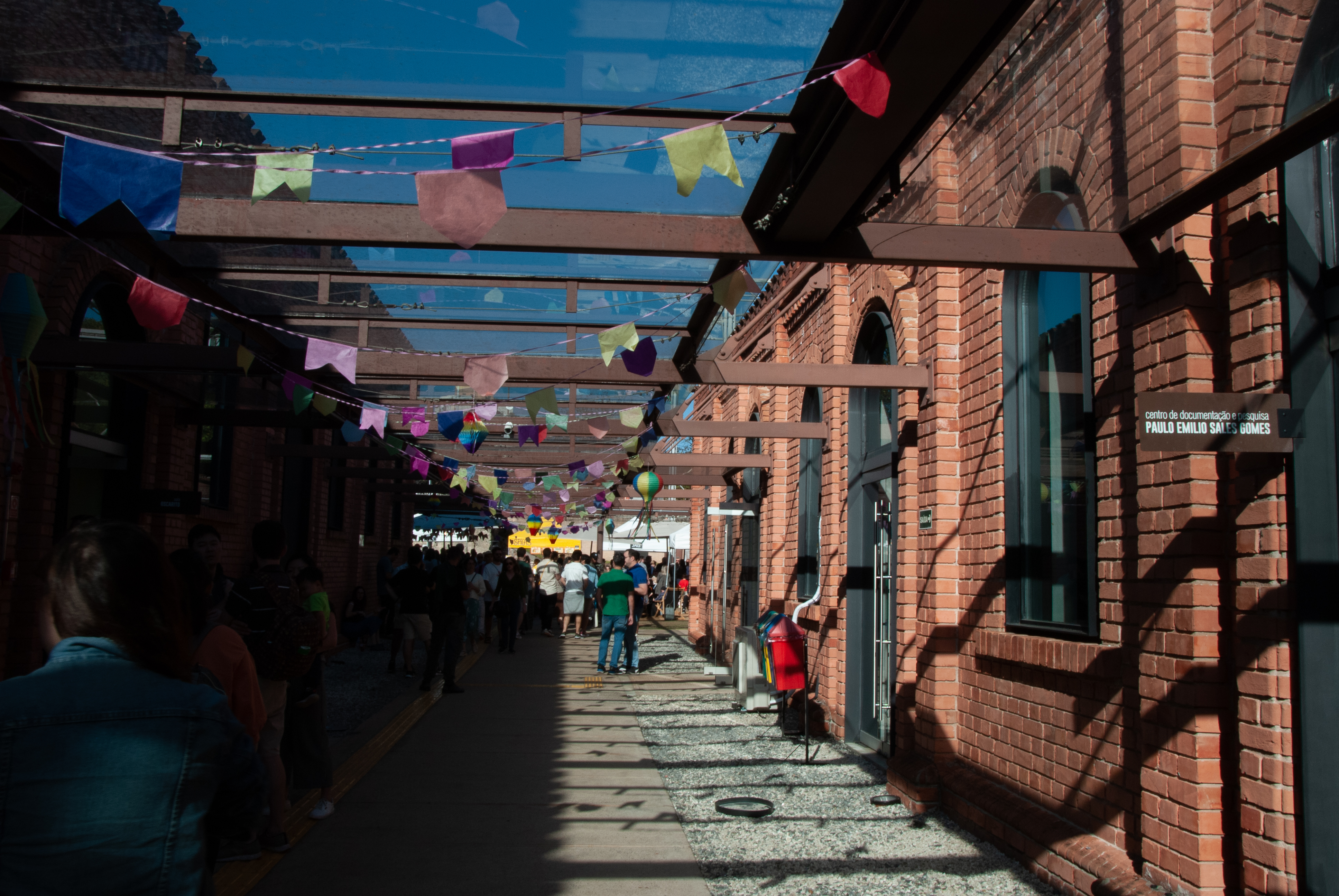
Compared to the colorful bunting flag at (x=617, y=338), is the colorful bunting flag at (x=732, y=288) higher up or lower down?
higher up

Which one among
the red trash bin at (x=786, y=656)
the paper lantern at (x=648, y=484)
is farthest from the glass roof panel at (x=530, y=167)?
the paper lantern at (x=648, y=484)

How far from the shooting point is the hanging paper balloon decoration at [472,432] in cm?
1030

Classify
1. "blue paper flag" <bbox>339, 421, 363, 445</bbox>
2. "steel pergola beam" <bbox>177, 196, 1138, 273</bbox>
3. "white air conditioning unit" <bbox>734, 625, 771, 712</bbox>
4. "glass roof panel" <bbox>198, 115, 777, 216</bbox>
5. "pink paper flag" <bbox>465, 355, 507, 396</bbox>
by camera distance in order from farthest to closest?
"blue paper flag" <bbox>339, 421, 363, 445</bbox> → "white air conditioning unit" <bbox>734, 625, 771, 712</bbox> → "pink paper flag" <bbox>465, 355, 507, 396</bbox> → "glass roof panel" <bbox>198, 115, 777, 216</bbox> → "steel pergola beam" <bbox>177, 196, 1138, 273</bbox>

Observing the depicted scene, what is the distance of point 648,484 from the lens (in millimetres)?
12883

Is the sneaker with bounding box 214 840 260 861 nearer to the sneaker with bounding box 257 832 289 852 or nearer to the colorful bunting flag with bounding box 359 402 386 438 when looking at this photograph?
the sneaker with bounding box 257 832 289 852

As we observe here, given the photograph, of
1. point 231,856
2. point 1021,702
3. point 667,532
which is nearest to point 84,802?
point 231,856

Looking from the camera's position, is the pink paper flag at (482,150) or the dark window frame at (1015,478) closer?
the pink paper flag at (482,150)

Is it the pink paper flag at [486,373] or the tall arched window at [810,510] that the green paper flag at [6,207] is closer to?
the pink paper flag at [486,373]

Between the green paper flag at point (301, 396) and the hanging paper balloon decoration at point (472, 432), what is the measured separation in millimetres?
1634

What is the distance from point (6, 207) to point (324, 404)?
4.80 meters

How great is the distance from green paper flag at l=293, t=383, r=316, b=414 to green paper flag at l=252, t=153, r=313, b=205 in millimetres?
4642

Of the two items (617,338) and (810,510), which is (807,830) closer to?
(617,338)

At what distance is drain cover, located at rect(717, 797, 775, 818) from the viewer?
650cm

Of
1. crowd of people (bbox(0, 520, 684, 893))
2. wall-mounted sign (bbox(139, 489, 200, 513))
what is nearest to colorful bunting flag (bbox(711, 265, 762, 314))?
crowd of people (bbox(0, 520, 684, 893))
